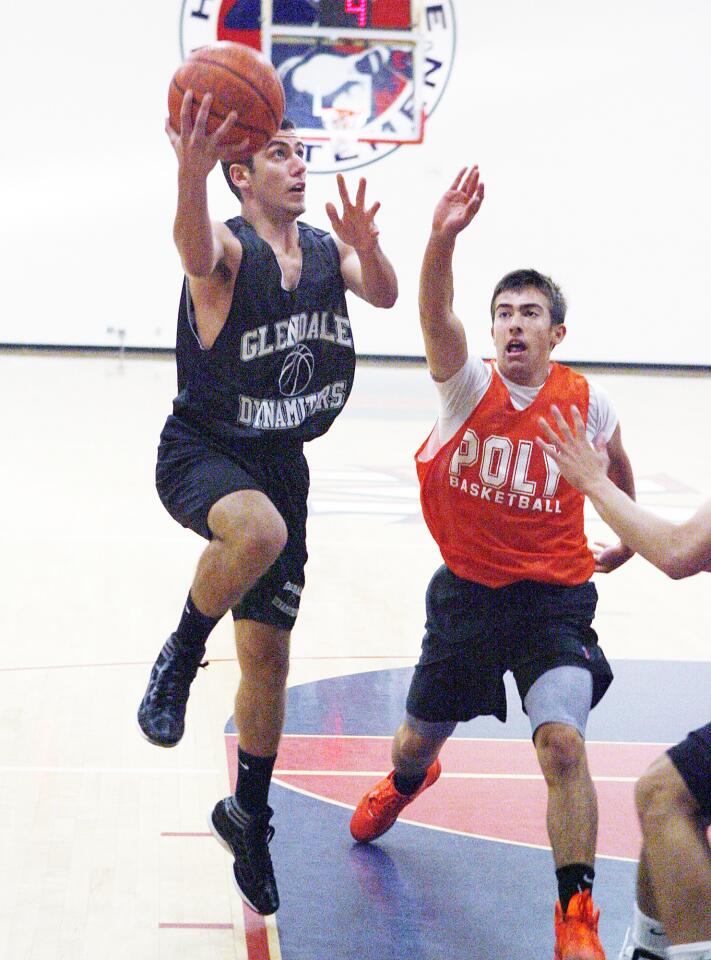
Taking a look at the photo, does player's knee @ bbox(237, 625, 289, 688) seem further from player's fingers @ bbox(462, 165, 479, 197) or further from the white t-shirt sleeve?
player's fingers @ bbox(462, 165, 479, 197)

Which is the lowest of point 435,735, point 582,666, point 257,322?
point 435,735

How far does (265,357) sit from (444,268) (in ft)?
1.87

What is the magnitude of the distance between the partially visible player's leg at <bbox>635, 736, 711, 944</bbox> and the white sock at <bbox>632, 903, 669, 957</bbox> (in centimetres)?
11

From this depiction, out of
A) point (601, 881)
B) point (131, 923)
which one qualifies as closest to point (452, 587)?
point (601, 881)

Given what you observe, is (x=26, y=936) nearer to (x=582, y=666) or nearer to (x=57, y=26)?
(x=582, y=666)

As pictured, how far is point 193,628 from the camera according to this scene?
150 inches

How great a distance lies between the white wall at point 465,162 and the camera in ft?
51.1

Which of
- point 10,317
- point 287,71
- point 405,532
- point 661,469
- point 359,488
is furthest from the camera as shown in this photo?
point 10,317

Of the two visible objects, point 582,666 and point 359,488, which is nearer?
point 582,666

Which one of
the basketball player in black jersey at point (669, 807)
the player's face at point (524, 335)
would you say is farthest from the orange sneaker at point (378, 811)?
the player's face at point (524, 335)

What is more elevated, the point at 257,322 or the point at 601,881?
the point at 257,322

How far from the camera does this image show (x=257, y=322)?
3.87 metres

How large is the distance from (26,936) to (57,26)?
1357 centimetres

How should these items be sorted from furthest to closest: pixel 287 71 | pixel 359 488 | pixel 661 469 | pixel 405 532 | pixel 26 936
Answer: pixel 287 71 < pixel 661 469 < pixel 359 488 < pixel 405 532 < pixel 26 936
